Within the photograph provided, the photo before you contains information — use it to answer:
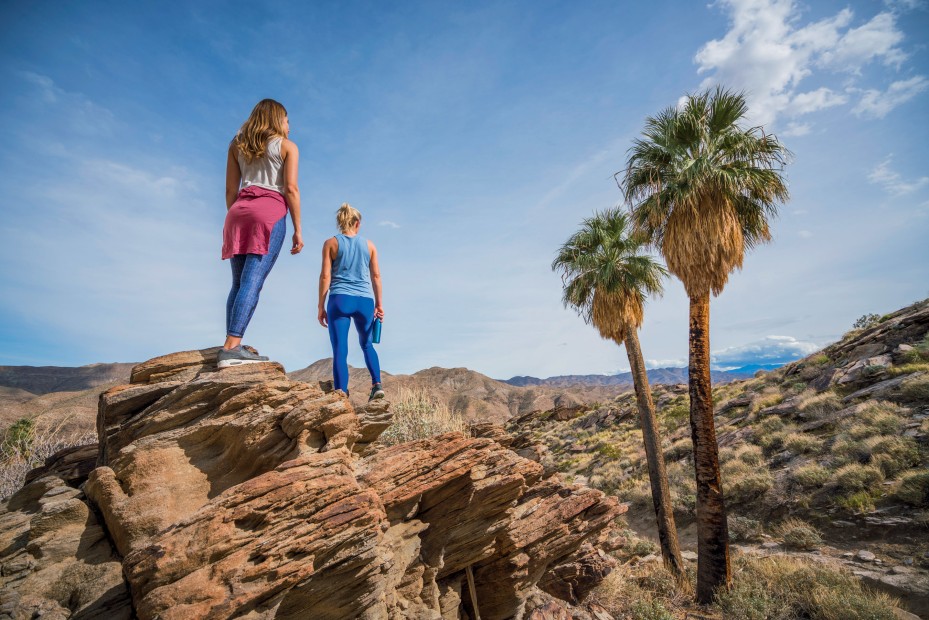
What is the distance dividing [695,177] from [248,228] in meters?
10.6

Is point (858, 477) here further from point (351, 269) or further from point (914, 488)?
point (351, 269)

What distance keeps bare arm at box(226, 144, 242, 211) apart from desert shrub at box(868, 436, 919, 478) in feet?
60.7

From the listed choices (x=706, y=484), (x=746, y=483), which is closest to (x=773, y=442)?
(x=746, y=483)

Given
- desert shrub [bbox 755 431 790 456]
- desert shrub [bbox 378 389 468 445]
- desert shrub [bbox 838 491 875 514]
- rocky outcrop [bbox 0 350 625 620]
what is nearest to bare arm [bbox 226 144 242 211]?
rocky outcrop [bbox 0 350 625 620]

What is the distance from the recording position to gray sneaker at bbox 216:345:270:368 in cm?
492

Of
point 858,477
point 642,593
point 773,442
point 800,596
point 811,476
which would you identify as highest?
point 773,442

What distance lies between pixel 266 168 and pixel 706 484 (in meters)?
11.4

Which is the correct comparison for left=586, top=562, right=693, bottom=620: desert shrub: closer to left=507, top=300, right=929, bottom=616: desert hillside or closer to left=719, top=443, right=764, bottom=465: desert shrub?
left=507, top=300, right=929, bottom=616: desert hillside

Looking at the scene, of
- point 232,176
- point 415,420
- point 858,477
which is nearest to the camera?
point 232,176

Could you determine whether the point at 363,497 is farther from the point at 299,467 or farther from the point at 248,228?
the point at 248,228

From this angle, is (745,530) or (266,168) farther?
(745,530)

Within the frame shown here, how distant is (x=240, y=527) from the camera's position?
3.77 metres

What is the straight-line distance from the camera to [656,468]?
1353 cm

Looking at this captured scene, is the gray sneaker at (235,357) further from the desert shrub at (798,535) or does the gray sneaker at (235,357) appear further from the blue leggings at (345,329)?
the desert shrub at (798,535)
